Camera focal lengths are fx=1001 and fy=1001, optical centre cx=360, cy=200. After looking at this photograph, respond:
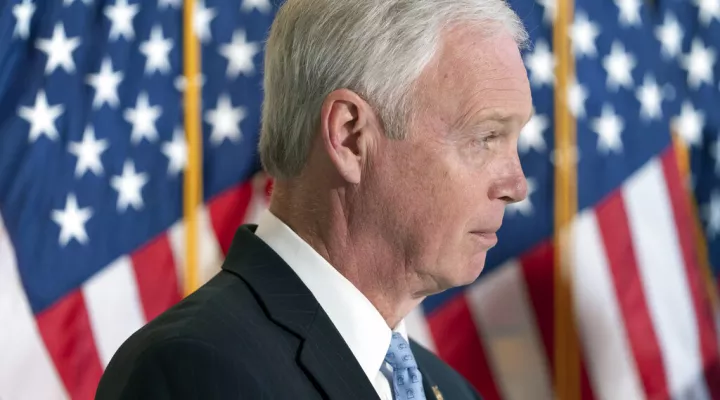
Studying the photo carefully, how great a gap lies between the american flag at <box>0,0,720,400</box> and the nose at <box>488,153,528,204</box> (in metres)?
1.03

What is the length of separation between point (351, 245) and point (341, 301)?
7cm

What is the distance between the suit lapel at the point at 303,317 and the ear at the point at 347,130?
0.43 ft

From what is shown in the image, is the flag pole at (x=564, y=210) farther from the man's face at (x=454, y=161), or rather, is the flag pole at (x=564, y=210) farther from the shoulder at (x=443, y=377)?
the man's face at (x=454, y=161)

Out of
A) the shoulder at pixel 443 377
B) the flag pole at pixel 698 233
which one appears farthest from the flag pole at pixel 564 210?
the shoulder at pixel 443 377

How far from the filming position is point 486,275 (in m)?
2.20

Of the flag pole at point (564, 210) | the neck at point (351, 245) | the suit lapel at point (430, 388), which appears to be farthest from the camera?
the flag pole at point (564, 210)

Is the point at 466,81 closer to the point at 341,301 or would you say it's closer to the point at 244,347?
the point at 341,301

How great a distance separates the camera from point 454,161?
1.15 meters

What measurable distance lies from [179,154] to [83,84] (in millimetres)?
247

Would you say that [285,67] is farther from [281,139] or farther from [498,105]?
[498,105]

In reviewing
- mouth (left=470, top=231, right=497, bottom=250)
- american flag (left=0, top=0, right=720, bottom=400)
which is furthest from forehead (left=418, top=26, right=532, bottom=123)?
american flag (left=0, top=0, right=720, bottom=400)

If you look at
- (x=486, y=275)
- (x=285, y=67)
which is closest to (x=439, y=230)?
(x=285, y=67)

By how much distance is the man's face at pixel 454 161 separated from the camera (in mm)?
1143

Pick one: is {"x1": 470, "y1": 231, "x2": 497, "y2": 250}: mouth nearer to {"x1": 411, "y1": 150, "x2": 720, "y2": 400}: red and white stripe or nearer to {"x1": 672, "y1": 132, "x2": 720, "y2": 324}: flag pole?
{"x1": 411, "y1": 150, "x2": 720, "y2": 400}: red and white stripe
